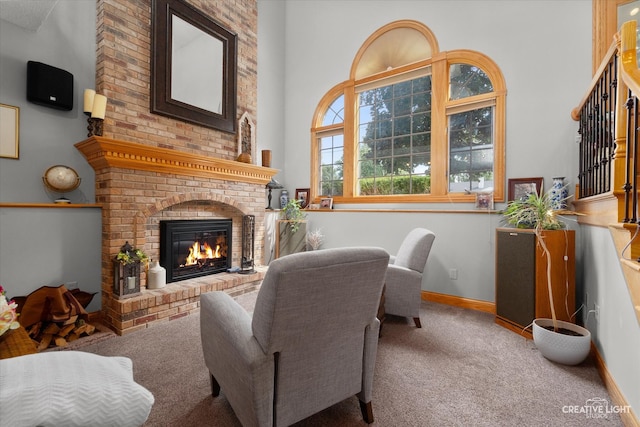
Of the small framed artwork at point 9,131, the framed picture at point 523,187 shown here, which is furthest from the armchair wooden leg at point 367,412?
the small framed artwork at point 9,131

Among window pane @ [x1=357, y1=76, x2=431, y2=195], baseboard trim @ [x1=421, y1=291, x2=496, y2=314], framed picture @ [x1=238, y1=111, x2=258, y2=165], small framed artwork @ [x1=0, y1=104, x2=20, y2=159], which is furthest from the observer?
framed picture @ [x1=238, y1=111, x2=258, y2=165]

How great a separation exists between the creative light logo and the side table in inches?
108

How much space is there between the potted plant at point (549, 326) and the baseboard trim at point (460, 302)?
0.86 m

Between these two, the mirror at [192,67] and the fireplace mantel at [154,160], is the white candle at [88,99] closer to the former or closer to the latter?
the fireplace mantel at [154,160]

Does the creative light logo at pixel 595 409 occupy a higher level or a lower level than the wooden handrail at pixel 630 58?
lower

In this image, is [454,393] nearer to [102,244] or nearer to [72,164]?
[102,244]

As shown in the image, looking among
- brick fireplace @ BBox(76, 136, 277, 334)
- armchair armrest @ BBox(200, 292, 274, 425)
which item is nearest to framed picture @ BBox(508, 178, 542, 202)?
armchair armrest @ BBox(200, 292, 274, 425)

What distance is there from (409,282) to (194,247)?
256 centimetres

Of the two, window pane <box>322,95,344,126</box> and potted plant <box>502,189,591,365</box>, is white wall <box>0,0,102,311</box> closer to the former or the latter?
window pane <box>322,95,344,126</box>

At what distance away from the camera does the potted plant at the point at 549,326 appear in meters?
2.03

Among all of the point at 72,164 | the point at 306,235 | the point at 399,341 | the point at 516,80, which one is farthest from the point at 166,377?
the point at 516,80

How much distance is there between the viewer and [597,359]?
2.06m

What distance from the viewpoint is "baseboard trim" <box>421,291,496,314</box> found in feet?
10.5

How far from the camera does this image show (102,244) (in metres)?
2.85
